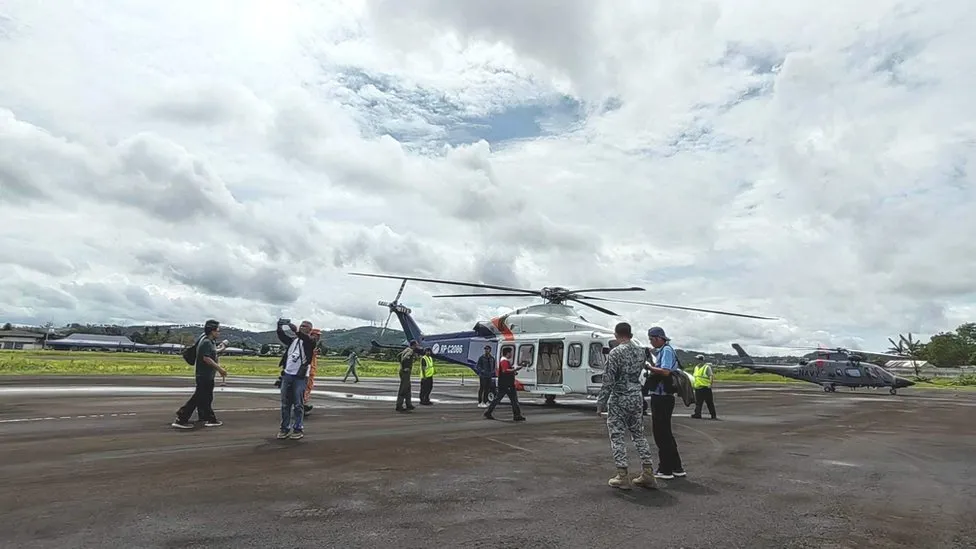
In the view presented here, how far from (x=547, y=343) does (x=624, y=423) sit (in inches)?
452

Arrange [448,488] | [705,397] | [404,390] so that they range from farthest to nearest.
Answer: [705,397], [404,390], [448,488]

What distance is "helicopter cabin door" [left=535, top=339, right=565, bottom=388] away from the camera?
18234mm

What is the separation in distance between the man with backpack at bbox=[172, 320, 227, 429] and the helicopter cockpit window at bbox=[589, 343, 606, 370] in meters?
10.5

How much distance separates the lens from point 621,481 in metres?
6.64

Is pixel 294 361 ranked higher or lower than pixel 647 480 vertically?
higher

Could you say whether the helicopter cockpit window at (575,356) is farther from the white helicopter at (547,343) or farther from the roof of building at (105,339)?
the roof of building at (105,339)

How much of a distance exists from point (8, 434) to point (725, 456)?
40.0ft

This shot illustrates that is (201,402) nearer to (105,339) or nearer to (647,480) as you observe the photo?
(647,480)

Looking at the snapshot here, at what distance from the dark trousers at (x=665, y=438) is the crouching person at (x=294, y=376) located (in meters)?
5.75

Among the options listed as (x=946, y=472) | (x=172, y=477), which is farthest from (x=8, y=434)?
(x=946, y=472)

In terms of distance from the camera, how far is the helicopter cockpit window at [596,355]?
17156 millimetres

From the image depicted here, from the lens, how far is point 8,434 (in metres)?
9.66

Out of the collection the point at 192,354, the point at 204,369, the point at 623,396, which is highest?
the point at 192,354

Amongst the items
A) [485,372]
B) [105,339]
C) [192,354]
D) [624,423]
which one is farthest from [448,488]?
→ [105,339]
